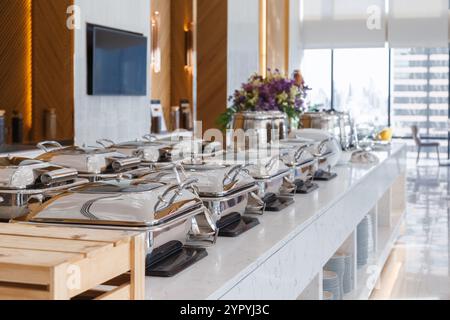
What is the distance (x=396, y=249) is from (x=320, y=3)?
814 centimetres

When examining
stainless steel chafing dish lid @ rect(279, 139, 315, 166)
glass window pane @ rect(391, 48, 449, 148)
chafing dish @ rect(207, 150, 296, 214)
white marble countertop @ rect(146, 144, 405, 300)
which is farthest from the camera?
glass window pane @ rect(391, 48, 449, 148)

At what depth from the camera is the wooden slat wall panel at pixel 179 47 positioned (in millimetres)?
10352

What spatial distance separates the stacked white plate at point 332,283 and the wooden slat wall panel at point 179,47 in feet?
23.1

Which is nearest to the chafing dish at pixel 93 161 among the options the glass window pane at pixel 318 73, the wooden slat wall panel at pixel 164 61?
the wooden slat wall panel at pixel 164 61

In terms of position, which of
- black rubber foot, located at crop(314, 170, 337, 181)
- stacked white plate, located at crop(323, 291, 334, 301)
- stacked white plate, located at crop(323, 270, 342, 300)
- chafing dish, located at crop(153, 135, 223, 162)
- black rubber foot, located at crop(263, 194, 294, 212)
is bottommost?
stacked white plate, located at crop(323, 291, 334, 301)

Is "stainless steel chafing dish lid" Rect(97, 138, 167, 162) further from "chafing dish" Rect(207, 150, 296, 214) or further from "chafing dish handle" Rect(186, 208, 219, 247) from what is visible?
"chafing dish handle" Rect(186, 208, 219, 247)

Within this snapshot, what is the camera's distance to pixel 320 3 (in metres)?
13.3

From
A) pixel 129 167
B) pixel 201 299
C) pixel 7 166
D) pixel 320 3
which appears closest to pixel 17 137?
pixel 129 167

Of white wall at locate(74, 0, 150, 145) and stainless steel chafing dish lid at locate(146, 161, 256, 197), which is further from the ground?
white wall at locate(74, 0, 150, 145)

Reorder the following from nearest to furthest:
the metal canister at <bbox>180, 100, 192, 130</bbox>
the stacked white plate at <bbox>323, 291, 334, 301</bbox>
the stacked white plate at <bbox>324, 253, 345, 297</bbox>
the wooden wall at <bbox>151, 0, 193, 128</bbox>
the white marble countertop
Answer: the white marble countertop < the stacked white plate at <bbox>323, 291, 334, 301</bbox> < the stacked white plate at <bbox>324, 253, 345, 297</bbox> < the metal canister at <bbox>180, 100, 192, 130</bbox> < the wooden wall at <bbox>151, 0, 193, 128</bbox>

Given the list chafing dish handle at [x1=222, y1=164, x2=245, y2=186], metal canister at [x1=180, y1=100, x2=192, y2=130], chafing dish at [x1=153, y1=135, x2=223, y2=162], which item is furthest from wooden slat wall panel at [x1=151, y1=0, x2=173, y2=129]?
chafing dish handle at [x1=222, y1=164, x2=245, y2=186]

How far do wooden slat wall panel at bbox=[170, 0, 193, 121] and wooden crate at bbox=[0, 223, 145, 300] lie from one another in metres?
8.90

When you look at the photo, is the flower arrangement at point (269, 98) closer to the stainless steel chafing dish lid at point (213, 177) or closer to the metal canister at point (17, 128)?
the metal canister at point (17, 128)

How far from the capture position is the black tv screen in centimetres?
561
